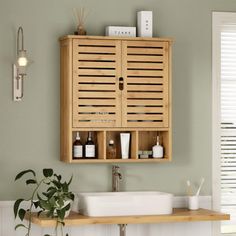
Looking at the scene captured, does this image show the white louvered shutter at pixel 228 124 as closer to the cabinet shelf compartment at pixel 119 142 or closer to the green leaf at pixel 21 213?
the cabinet shelf compartment at pixel 119 142

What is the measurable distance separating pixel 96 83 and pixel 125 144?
480mm

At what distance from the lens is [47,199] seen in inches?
197

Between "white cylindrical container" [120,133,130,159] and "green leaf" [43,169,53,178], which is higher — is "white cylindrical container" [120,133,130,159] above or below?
above

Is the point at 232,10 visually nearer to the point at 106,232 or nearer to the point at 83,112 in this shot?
the point at 83,112

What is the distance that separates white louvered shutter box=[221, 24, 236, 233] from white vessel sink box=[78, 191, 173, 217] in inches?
29.4

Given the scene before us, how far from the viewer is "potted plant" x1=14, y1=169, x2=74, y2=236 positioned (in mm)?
4871

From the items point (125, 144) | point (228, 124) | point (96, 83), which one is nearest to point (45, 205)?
point (125, 144)

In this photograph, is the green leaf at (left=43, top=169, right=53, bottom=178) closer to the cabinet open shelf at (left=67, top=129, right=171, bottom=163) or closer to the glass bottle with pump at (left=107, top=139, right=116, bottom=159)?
the cabinet open shelf at (left=67, top=129, right=171, bottom=163)

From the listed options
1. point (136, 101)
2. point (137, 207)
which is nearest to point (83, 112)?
point (136, 101)

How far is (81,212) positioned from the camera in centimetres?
522

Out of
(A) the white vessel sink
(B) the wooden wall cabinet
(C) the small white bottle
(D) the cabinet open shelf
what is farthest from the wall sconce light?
(C) the small white bottle

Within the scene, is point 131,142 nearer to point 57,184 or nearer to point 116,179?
point 116,179

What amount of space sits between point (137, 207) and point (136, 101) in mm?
739

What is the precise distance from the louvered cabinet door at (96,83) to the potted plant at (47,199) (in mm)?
433
